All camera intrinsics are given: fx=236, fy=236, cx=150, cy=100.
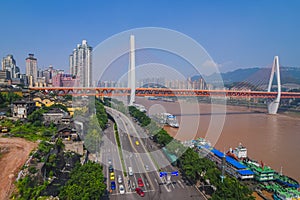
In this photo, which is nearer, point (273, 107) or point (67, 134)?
point (67, 134)

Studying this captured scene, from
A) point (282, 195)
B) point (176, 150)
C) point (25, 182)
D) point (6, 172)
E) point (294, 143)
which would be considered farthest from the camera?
point (294, 143)

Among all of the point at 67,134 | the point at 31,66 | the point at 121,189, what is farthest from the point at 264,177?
the point at 31,66

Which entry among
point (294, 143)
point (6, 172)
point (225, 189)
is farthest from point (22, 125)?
point (294, 143)

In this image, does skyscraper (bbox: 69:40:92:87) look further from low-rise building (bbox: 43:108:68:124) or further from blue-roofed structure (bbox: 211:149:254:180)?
blue-roofed structure (bbox: 211:149:254:180)

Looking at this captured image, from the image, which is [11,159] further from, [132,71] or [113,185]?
[132,71]

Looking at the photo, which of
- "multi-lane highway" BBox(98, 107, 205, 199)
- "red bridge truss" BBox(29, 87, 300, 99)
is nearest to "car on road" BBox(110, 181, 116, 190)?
"multi-lane highway" BBox(98, 107, 205, 199)

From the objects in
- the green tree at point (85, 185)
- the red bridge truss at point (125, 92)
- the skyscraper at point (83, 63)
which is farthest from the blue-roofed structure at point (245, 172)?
the skyscraper at point (83, 63)

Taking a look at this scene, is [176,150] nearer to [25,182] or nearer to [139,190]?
[139,190]
